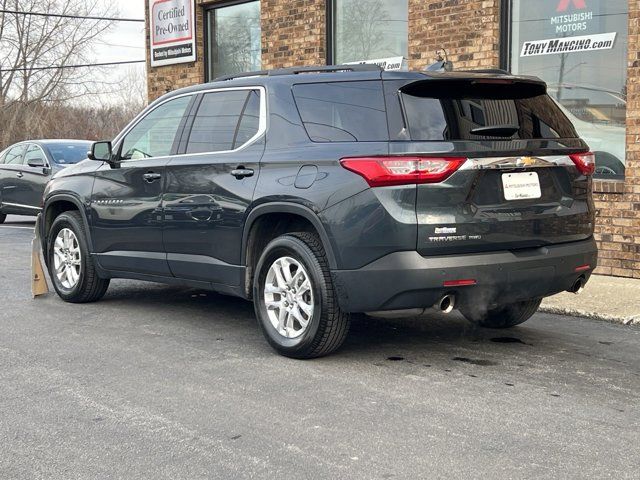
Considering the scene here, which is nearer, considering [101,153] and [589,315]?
[589,315]

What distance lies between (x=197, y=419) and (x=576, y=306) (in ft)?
13.5

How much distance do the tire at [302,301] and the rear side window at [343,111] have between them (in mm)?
682

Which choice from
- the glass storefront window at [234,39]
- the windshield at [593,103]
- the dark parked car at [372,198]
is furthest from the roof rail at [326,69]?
the glass storefront window at [234,39]

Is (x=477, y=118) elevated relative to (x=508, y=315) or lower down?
elevated

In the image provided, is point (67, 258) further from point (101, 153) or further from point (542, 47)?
point (542, 47)

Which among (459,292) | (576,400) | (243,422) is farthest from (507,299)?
(243,422)

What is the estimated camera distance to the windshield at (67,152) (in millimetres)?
16031

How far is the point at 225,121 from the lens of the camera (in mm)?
6496

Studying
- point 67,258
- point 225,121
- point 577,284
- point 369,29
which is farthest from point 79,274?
point 369,29

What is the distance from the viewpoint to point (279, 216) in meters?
5.94

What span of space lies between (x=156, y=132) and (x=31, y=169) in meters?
9.92

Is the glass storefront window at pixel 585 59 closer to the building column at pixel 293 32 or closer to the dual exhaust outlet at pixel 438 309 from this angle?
the building column at pixel 293 32

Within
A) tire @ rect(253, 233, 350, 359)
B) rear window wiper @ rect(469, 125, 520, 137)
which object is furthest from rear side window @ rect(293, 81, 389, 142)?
tire @ rect(253, 233, 350, 359)

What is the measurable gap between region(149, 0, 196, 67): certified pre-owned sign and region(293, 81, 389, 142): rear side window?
31.6 ft
